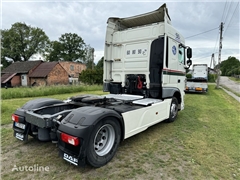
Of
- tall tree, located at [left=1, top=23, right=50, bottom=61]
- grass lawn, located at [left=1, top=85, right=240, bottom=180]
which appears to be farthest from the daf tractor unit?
tall tree, located at [left=1, top=23, right=50, bottom=61]

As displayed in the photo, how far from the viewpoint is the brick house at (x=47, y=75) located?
92.7ft

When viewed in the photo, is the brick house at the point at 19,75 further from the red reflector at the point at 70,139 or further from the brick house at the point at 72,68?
the red reflector at the point at 70,139

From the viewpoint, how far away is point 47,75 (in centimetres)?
2794

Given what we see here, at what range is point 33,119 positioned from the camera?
292 cm

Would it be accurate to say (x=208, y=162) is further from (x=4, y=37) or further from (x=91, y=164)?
(x=4, y=37)

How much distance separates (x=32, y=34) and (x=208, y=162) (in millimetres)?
53099

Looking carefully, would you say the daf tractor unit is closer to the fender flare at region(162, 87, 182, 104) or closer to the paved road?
the fender flare at region(162, 87, 182, 104)

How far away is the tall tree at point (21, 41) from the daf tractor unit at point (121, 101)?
4740cm

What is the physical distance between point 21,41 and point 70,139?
51.2 meters

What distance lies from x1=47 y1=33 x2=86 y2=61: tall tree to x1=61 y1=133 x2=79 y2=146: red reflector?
2058 inches

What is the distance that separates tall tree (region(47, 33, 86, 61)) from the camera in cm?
5131

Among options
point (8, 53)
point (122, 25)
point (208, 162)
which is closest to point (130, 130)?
point (208, 162)

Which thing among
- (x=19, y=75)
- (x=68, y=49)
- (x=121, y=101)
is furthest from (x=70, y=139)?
(x=68, y=49)

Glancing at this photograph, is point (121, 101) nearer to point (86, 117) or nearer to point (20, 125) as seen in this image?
point (86, 117)
